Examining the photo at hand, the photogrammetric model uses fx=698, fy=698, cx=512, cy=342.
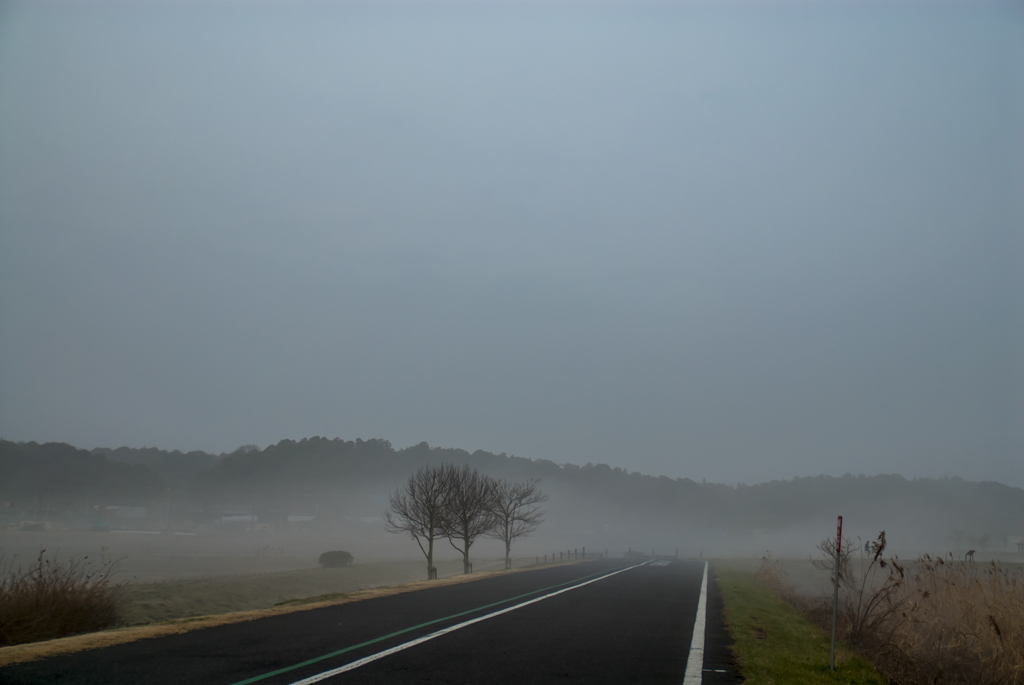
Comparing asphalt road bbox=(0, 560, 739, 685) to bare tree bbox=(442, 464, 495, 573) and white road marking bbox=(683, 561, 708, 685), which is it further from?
bare tree bbox=(442, 464, 495, 573)

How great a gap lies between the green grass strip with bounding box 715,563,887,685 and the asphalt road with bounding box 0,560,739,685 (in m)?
0.36

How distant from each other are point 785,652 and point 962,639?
11.8 ft

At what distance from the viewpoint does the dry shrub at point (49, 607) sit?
13445 mm

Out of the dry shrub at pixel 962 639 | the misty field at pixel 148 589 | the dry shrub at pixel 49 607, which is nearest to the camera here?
the dry shrub at pixel 962 639

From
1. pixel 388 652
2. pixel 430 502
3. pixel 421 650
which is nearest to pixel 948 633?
pixel 421 650

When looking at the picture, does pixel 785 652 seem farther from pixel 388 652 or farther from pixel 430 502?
pixel 430 502

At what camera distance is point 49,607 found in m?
14.4

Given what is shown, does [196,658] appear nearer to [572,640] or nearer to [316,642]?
[316,642]

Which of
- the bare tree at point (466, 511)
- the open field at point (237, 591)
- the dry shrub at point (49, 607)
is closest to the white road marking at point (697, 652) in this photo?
the open field at point (237, 591)

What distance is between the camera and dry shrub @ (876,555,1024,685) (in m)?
11.3

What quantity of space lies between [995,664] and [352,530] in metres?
168

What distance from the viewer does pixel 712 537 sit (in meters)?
165

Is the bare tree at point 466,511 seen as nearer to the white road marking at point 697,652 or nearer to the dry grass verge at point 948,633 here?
the white road marking at point 697,652

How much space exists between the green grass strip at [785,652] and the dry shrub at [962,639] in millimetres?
805
